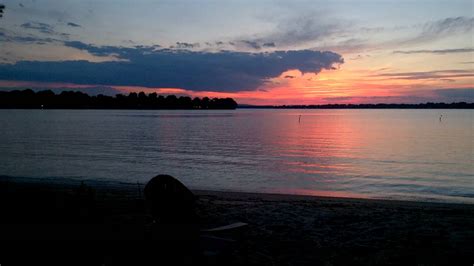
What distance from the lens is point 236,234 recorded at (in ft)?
25.5

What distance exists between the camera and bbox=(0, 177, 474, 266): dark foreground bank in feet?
21.9

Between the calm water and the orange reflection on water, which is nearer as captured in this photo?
the orange reflection on water

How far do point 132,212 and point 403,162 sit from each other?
25330mm

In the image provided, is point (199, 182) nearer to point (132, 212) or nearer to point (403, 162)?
point (132, 212)

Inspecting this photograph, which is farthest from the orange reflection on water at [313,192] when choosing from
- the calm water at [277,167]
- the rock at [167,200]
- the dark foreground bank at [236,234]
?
the rock at [167,200]

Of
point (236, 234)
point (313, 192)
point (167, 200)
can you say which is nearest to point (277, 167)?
point (313, 192)

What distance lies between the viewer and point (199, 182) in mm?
22203

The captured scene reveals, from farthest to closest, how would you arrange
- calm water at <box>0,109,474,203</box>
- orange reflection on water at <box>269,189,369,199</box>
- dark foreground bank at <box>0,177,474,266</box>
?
1. calm water at <box>0,109,474,203</box>
2. orange reflection on water at <box>269,189,369,199</box>
3. dark foreground bank at <box>0,177,474,266</box>

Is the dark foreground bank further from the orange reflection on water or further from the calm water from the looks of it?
the calm water

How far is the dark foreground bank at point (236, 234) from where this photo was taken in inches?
263

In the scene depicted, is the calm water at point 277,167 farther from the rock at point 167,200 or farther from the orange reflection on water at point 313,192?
the rock at point 167,200

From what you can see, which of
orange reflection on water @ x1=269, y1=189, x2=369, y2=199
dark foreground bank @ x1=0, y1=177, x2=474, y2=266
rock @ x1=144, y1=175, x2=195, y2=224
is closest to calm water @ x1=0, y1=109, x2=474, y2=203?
orange reflection on water @ x1=269, y1=189, x2=369, y2=199

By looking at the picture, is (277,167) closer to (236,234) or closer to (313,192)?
(313,192)

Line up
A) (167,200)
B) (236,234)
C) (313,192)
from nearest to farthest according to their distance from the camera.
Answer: (236,234) < (167,200) < (313,192)
